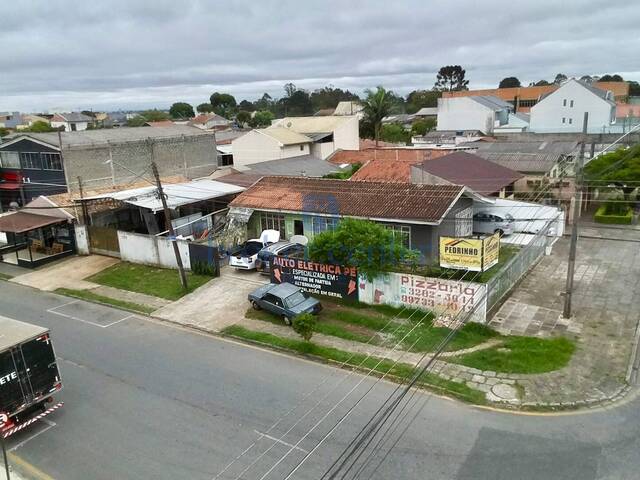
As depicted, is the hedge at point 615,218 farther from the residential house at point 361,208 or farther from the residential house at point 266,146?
the residential house at point 266,146

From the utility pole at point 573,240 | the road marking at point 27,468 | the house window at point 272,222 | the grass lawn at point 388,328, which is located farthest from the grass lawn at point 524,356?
Result: the house window at point 272,222

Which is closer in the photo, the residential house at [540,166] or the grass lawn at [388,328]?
the grass lawn at [388,328]

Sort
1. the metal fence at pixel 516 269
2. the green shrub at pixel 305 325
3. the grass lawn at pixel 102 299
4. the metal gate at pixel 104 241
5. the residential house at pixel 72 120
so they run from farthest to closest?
1. the residential house at pixel 72 120
2. the metal gate at pixel 104 241
3. the grass lawn at pixel 102 299
4. the metal fence at pixel 516 269
5. the green shrub at pixel 305 325

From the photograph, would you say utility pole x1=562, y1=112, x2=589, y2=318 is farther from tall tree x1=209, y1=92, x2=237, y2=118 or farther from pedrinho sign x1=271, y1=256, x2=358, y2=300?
tall tree x1=209, y1=92, x2=237, y2=118

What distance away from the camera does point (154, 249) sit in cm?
2952

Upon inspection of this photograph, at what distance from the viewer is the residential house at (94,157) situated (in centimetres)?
3691

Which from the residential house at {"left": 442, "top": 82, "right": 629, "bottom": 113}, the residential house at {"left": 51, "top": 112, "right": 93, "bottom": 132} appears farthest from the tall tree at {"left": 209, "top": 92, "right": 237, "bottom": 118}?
the residential house at {"left": 442, "top": 82, "right": 629, "bottom": 113}

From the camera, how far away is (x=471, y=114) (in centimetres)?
7481

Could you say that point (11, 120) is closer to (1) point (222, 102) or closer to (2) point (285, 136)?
(1) point (222, 102)

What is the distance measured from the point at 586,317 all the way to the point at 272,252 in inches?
582

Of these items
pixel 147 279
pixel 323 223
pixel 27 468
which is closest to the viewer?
pixel 27 468

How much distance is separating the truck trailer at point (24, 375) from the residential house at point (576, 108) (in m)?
69.4

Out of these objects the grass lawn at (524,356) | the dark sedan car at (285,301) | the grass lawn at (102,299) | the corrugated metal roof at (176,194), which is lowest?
the grass lawn at (102,299)

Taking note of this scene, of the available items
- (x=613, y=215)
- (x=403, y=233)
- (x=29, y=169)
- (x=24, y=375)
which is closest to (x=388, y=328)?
(x=403, y=233)
